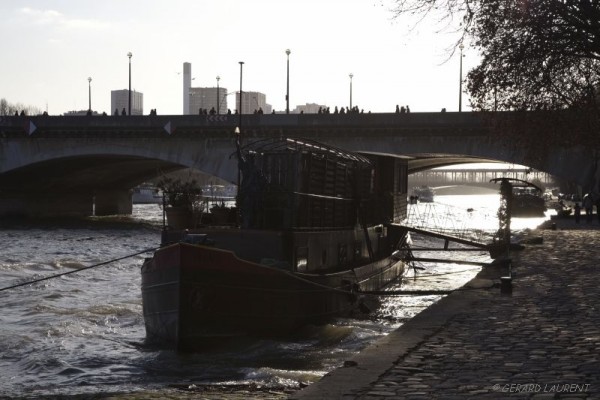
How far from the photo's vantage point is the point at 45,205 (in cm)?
8019

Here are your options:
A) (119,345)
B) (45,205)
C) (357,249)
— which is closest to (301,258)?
(119,345)

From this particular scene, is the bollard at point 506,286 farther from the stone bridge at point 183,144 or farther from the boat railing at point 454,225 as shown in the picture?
the stone bridge at point 183,144

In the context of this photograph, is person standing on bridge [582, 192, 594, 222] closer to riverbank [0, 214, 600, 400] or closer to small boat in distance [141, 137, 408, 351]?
small boat in distance [141, 137, 408, 351]

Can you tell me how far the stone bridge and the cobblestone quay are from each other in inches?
1440

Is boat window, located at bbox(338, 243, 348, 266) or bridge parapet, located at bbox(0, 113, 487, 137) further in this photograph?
bridge parapet, located at bbox(0, 113, 487, 137)

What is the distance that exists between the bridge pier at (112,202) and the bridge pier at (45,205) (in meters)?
1.15

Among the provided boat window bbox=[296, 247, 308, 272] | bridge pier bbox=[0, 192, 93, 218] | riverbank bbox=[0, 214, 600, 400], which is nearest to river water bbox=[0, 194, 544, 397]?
riverbank bbox=[0, 214, 600, 400]

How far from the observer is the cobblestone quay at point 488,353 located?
9.46 metres

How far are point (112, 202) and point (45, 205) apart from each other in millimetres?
10303

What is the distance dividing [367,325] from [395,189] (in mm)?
10642

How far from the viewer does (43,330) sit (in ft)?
67.7

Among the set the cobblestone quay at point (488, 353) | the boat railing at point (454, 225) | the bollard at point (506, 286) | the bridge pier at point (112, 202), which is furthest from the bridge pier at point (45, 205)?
the cobblestone quay at point (488, 353)

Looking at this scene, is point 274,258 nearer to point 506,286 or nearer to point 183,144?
point 506,286

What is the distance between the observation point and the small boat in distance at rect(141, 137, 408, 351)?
16594 mm
